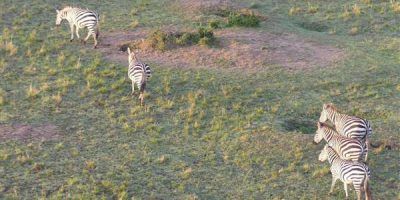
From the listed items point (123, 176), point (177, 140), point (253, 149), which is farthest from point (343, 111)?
point (123, 176)

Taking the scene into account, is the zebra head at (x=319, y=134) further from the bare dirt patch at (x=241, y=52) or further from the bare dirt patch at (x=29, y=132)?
the bare dirt patch at (x=29, y=132)

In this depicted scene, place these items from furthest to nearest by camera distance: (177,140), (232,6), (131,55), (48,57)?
(232,6), (48,57), (131,55), (177,140)

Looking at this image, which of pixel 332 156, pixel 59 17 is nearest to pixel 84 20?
pixel 59 17

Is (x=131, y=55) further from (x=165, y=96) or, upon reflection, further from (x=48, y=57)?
(x=48, y=57)

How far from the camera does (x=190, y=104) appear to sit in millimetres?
25031

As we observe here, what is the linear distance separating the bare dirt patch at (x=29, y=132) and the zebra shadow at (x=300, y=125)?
309 inches

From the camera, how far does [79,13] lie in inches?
1176

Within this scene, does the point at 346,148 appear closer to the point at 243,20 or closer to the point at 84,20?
the point at 84,20

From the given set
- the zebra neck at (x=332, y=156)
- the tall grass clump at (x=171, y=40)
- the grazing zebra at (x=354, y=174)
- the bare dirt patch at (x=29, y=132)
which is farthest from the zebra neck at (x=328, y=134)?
the tall grass clump at (x=171, y=40)

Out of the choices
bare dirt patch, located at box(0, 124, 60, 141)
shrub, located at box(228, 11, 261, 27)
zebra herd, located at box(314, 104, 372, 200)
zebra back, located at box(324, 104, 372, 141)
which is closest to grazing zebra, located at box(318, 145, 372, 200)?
zebra herd, located at box(314, 104, 372, 200)

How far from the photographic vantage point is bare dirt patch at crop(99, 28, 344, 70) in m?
29.1

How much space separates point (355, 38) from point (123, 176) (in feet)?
60.5

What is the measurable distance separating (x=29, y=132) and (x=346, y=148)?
9.97 m

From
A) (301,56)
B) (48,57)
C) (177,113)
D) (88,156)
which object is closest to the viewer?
(88,156)
